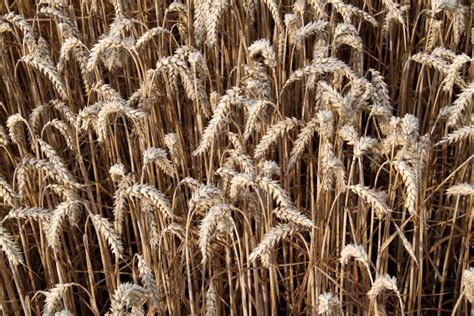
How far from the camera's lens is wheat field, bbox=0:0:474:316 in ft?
5.34

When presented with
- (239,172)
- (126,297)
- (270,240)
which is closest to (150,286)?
(126,297)

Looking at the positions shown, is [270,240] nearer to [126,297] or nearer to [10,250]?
[126,297]

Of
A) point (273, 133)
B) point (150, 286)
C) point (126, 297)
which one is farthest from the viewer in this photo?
point (273, 133)

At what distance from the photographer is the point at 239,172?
1892 mm

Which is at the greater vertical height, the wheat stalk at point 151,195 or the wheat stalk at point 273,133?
the wheat stalk at point 273,133

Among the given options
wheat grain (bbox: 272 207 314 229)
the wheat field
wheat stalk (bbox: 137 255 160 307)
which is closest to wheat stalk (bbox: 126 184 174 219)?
the wheat field

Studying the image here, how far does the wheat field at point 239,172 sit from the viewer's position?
1629 mm

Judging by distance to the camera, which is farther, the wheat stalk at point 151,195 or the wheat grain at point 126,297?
the wheat stalk at point 151,195

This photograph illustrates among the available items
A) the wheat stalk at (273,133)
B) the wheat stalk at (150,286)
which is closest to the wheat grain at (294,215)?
the wheat stalk at (273,133)

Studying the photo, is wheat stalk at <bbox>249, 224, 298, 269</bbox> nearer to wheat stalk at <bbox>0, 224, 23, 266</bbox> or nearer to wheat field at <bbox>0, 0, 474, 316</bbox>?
wheat field at <bbox>0, 0, 474, 316</bbox>

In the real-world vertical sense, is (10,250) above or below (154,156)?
below

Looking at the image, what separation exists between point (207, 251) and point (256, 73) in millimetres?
567

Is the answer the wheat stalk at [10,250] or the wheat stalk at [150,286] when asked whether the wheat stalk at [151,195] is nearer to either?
the wheat stalk at [150,286]

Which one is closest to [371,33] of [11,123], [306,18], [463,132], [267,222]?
[306,18]
